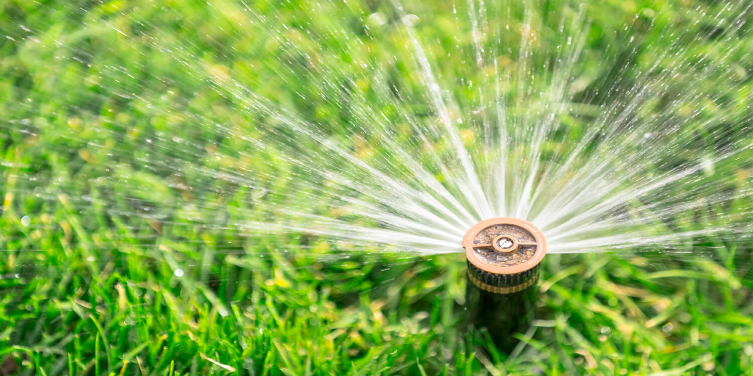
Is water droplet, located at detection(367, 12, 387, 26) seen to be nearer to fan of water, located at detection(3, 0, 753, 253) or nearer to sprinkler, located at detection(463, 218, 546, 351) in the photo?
fan of water, located at detection(3, 0, 753, 253)

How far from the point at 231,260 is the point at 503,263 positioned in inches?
39.7

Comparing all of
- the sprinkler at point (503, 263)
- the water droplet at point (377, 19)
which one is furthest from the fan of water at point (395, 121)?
the sprinkler at point (503, 263)

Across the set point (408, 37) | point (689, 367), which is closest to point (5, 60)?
point (408, 37)

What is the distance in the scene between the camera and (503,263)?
188 cm

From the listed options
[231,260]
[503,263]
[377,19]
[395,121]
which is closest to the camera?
[503,263]

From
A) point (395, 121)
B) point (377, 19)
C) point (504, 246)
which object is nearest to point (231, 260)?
point (395, 121)

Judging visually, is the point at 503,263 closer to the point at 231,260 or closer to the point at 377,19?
the point at 231,260

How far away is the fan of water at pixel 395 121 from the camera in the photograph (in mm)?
2559

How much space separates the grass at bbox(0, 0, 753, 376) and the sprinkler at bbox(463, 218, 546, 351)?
226 mm

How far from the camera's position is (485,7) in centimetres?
341

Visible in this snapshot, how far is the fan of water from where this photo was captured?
2.56 metres

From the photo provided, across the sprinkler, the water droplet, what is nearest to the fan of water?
the water droplet

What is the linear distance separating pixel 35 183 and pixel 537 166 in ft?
6.13

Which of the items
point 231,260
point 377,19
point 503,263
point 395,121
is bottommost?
point 231,260
